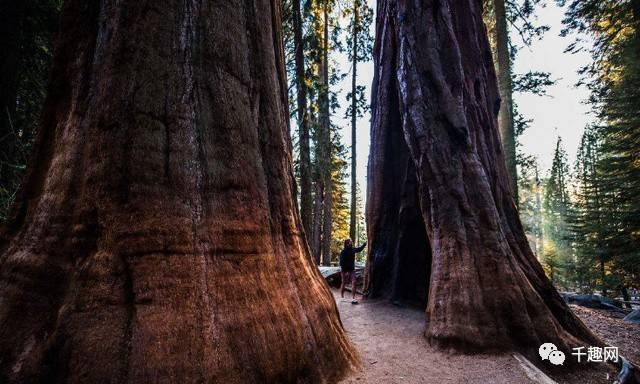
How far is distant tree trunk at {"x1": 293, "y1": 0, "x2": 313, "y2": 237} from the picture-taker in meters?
9.83

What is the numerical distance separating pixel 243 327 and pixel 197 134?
1.68 m

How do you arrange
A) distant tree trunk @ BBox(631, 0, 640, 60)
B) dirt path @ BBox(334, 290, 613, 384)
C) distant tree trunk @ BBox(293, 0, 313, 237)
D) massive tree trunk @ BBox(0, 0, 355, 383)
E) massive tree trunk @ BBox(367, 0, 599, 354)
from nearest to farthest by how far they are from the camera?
massive tree trunk @ BBox(0, 0, 355, 383)
dirt path @ BBox(334, 290, 613, 384)
massive tree trunk @ BBox(367, 0, 599, 354)
distant tree trunk @ BBox(293, 0, 313, 237)
distant tree trunk @ BBox(631, 0, 640, 60)

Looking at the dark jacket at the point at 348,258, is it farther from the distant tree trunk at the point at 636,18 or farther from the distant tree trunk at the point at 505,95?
the distant tree trunk at the point at 636,18

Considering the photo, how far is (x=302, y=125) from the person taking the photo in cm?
1056

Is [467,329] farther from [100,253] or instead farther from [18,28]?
[18,28]

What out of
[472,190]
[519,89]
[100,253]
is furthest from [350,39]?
[100,253]

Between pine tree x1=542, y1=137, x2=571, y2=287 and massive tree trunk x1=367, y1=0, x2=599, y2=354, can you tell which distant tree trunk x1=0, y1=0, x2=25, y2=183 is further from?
pine tree x1=542, y1=137, x2=571, y2=287

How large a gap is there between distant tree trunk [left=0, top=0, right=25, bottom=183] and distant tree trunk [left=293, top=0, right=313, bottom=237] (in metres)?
6.73

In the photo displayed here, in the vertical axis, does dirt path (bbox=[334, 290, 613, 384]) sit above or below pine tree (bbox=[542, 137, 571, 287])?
below

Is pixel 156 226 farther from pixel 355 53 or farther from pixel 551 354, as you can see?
pixel 355 53

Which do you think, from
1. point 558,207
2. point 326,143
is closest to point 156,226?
point 326,143

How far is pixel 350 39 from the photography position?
15.8 meters

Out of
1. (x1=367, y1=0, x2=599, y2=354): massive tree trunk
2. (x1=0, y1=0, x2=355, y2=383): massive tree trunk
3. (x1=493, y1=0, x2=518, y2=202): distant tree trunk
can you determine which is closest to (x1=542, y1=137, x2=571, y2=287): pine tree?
(x1=493, y1=0, x2=518, y2=202): distant tree trunk

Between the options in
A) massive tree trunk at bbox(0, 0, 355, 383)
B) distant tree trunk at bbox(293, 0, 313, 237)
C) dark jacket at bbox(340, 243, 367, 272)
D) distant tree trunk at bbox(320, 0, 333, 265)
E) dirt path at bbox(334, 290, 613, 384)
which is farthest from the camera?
distant tree trunk at bbox(320, 0, 333, 265)
